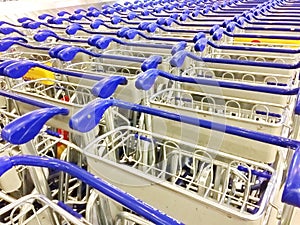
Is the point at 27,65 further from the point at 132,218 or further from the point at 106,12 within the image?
the point at 106,12

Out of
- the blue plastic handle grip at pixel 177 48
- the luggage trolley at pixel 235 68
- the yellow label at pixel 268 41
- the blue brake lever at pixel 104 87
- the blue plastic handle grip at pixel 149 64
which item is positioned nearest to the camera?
the blue brake lever at pixel 104 87

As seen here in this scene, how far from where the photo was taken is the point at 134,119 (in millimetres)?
1879

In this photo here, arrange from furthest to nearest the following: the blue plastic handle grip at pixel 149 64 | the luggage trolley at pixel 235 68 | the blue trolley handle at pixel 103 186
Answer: the luggage trolley at pixel 235 68, the blue plastic handle grip at pixel 149 64, the blue trolley handle at pixel 103 186

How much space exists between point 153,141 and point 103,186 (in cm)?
73

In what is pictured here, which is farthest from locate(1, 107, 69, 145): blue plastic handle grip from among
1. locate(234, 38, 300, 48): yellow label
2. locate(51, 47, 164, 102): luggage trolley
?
locate(234, 38, 300, 48): yellow label

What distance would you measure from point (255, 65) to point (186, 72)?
1.30 feet

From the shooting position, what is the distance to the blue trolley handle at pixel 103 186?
2.06 feet

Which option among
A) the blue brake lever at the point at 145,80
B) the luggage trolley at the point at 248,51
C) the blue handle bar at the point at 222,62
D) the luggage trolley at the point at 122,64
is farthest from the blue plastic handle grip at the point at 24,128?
the luggage trolley at the point at 248,51

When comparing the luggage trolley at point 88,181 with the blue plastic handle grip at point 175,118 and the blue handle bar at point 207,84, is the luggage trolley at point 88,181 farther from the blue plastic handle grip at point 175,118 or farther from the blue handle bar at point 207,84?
the blue handle bar at point 207,84

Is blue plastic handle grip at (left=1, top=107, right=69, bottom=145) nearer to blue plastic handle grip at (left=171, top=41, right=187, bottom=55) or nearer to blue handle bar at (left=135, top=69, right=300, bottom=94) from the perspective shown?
blue handle bar at (left=135, top=69, right=300, bottom=94)

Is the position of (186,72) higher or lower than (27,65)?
lower

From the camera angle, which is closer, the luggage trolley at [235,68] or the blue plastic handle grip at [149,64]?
the blue plastic handle grip at [149,64]

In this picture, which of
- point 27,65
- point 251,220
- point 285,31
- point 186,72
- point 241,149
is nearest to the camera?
point 251,220


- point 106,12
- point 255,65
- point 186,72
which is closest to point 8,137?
point 186,72
